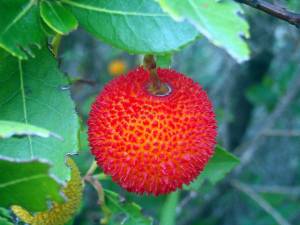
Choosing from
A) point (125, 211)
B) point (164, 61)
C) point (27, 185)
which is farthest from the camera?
point (125, 211)

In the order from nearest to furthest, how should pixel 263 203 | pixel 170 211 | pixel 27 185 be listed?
pixel 27 185
pixel 170 211
pixel 263 203

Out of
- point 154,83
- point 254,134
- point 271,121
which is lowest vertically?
point 254,134

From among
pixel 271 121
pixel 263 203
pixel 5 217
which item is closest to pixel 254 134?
pixel 271 121

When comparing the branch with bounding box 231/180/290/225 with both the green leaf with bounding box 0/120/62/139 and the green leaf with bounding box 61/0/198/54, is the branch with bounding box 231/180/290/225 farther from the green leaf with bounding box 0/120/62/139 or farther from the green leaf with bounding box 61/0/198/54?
the green leaf with bounding box 0/120/62/139

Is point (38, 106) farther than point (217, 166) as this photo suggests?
No

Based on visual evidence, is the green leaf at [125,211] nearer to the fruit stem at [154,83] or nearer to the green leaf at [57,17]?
the fruit stem at [154,83]

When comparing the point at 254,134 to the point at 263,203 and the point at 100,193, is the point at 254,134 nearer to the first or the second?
Answer: the point at 263,203

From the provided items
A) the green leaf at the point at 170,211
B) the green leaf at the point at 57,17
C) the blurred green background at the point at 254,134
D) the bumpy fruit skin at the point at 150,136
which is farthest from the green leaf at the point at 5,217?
the blurred green background at the point at 254,134
